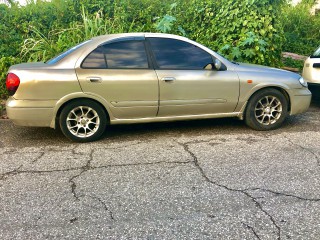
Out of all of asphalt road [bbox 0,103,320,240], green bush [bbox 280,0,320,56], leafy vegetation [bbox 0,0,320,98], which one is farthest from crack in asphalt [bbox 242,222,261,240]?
green bush [bbox 280,0,320,56]

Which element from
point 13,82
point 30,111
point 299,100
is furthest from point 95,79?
point 299,100

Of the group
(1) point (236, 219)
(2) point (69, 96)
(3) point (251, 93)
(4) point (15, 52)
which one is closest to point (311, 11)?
(3) point (251, 93)

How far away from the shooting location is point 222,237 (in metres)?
2.67

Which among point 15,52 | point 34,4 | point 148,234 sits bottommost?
point 148,234

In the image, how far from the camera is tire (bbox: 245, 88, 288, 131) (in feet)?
17.4

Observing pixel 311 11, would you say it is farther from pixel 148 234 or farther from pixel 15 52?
pixel 148 234

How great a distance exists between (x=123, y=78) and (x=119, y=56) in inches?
13.2

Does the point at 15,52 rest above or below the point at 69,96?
above

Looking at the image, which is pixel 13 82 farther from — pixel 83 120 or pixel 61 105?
pixel 83 120

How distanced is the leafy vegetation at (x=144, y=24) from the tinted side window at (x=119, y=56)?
9.36 ft

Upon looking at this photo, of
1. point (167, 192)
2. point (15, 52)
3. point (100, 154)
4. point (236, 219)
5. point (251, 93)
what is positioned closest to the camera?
point (236, 219)

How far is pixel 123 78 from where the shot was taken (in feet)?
15.5

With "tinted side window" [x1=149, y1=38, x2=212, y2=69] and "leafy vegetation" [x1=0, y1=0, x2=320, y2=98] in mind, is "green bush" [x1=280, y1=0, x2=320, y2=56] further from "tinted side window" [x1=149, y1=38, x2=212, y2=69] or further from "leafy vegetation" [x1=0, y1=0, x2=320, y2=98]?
"tinted side window" [x1=149, y1=38, x2=212, y2=69]

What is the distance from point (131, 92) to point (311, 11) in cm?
1165
